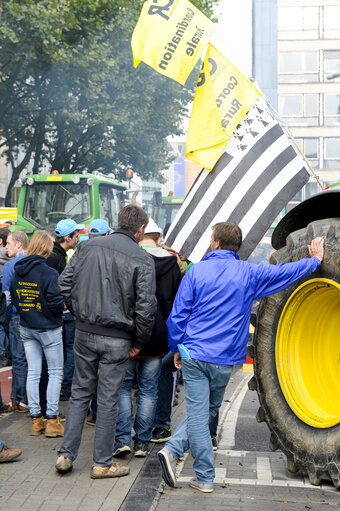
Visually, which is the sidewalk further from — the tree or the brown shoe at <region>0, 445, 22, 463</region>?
the tree

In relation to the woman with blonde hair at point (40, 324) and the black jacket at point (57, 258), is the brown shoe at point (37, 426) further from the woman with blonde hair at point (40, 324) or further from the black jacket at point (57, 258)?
the black jacket at point (57, 258)

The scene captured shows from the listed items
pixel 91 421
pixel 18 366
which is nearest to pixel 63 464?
pixel 91 421

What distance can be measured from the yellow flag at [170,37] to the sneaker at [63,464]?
3.32 metres

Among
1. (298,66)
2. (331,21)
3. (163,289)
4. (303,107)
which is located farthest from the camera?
(298,66)

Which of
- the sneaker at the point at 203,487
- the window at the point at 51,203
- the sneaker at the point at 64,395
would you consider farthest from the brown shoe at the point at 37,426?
the window at the point at 51,203

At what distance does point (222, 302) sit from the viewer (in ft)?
17.0

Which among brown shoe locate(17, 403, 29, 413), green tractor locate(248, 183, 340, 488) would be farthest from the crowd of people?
brown shoe locate(17, 403, 29, 413)

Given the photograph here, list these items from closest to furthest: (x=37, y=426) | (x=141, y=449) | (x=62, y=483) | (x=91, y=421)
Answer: (x=62, y=483) < (x=141, y=449) < (x=37, y=426) < (x=91, y=421)

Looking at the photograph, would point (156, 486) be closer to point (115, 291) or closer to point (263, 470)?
point (263, 470)

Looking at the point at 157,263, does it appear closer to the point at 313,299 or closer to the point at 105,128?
the point at 313,299

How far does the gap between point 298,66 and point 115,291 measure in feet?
161

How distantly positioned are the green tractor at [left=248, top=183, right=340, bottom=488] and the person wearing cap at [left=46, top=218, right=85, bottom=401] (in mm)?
2873

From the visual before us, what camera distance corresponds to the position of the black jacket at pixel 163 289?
6.19 meters

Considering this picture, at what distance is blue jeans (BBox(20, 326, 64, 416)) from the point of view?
6863mm
